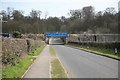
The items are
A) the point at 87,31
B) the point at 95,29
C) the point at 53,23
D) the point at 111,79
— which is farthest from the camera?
the point at 53,23

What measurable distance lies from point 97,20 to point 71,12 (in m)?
35.3

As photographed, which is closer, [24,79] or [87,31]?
[24,79]

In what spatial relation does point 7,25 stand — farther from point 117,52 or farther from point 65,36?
point 65,36

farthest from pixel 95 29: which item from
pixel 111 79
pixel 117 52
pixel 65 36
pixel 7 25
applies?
pixel 111 79

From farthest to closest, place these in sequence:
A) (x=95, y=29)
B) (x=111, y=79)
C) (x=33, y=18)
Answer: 1. (x=95, y=29)
2. (x=33, y=18)
3. (x=111, y=79)

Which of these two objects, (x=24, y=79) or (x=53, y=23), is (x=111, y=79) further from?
(x=53, y=23)

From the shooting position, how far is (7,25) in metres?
65.5

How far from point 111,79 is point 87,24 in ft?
327

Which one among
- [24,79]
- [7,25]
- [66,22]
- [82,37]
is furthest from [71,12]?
[24,79]

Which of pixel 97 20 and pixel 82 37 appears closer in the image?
pixel 97 20

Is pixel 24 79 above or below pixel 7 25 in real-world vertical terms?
below

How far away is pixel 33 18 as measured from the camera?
9894 cm

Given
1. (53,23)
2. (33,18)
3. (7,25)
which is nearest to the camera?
(7,25)

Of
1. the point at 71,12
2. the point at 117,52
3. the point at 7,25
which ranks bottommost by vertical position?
the point at 117,52
